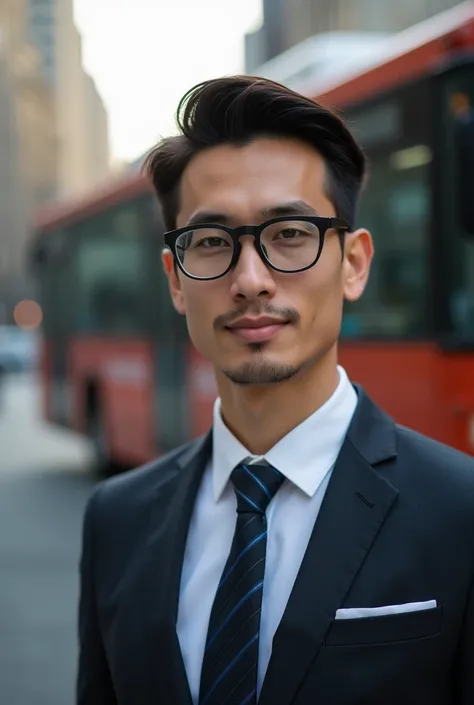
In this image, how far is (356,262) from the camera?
1.90 meters

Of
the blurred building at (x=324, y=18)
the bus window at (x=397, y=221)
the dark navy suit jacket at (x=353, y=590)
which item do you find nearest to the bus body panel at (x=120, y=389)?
the bus window at (x=397, y=221)

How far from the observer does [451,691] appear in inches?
62.5

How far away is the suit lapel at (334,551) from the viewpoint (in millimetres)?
1566

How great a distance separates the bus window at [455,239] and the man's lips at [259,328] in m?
3.87

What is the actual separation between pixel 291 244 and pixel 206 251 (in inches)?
5.5

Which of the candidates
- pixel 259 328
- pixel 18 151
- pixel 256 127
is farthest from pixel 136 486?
pixel 18 151

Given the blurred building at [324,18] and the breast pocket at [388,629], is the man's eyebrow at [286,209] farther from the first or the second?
the blurred building at [324,18]

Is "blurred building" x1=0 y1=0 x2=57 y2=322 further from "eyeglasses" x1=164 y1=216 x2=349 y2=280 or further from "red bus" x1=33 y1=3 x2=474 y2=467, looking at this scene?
"eyeglasses" x1=164 y1=216 x2=349 y2=280

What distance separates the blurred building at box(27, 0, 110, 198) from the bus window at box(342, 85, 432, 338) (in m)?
113

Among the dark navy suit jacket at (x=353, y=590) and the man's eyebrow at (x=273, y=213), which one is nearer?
the dark navy suit jacket at (x=353, y=590)

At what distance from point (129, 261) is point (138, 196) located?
0.71 metres

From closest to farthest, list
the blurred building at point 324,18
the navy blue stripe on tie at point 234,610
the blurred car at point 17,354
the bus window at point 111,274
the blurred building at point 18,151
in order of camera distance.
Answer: the navy blue stripe on tie at point 234,610 → the bus window at point 111,274 → the blurred car at point 17,354 → the blurred building at point 324,18 → the blurred building at point 18,151

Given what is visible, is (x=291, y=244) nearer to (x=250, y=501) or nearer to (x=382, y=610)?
(x=250, y=501)

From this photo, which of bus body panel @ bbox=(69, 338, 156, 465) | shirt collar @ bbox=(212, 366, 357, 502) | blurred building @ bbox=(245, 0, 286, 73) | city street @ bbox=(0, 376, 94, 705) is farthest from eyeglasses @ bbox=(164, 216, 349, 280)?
blurred building @ bbox=(245, 0, 286, 73)
